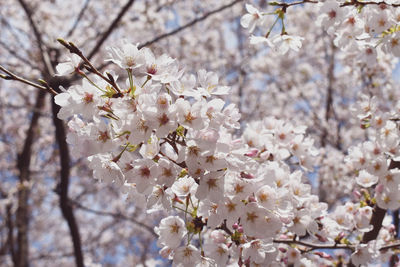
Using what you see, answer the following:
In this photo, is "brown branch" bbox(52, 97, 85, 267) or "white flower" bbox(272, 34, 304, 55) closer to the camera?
"white flower" bbox(272, 34, 304, 55)

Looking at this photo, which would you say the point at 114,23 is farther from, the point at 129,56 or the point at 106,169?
the point at 106,169

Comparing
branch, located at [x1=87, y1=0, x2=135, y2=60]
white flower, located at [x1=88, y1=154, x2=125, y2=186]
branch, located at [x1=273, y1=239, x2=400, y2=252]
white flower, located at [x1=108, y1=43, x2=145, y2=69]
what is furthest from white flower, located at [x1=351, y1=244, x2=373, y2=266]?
branch, located at [x1=87, y1=0, x2=135, y2=60]

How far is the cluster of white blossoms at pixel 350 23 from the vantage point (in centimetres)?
212

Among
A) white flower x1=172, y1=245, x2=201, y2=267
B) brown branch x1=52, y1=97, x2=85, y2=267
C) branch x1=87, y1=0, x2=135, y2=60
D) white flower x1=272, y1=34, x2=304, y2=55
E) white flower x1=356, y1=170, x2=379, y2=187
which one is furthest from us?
branch x1=87, y1=0, x2=135, y2=60

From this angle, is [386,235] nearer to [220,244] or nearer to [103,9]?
[220,244]

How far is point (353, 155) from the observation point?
2.54 meters

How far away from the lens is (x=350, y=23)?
229 centimetres

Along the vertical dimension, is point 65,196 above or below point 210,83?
below

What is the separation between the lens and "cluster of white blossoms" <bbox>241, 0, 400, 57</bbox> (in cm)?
212

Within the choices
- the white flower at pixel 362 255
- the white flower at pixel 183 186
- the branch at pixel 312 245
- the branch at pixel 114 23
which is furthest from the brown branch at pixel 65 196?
the white flower at pixel 362 255

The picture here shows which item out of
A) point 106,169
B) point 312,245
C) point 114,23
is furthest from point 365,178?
point 114,23

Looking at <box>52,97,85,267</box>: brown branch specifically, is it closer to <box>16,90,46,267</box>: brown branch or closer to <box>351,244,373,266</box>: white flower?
<box>16,90,46,267</box>: brown branch

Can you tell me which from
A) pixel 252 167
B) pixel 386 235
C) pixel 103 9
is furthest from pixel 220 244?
pixel 103 9

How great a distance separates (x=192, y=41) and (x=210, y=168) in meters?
8.56
